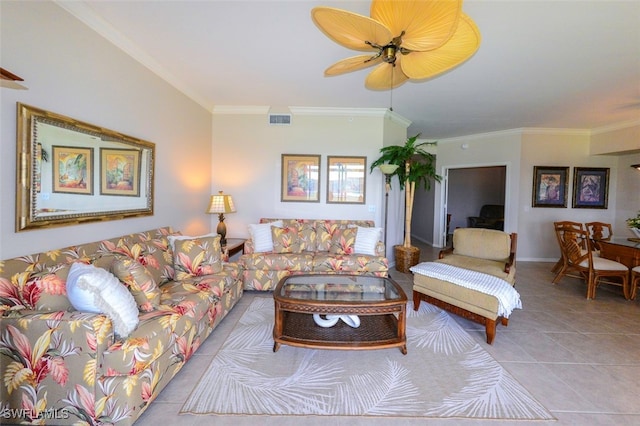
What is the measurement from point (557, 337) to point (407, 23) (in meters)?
3.13

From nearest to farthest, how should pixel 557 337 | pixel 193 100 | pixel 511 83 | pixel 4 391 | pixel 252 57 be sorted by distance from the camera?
pixel 4 391, pixel 557 337, pixel 252 57, pixel 511 83, pixel 193 100

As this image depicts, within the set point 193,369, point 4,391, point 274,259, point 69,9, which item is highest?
point 69,9

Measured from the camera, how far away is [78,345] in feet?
4.50

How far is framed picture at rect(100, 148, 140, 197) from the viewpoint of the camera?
2459mm

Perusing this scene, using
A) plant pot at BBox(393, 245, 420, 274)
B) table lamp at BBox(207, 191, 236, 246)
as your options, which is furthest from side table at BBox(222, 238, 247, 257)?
plant pot at BBox(393, 245, 420, 274)

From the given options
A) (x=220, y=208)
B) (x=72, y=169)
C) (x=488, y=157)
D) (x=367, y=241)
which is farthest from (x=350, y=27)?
(x=488, y=157)

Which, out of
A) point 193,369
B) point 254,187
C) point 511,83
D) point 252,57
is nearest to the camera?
point 193,369

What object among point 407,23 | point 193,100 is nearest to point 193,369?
point 407,23

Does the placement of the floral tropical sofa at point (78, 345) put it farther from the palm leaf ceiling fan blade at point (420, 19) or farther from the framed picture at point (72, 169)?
the palm leaf ceiling fan blade at point (420, 19)

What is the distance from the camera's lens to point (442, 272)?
115 inches

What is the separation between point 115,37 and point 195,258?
7.28ft

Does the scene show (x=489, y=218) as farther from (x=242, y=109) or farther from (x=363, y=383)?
(x=363, y=383)

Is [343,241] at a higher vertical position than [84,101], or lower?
lower

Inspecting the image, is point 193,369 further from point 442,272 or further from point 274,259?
point 442,272
